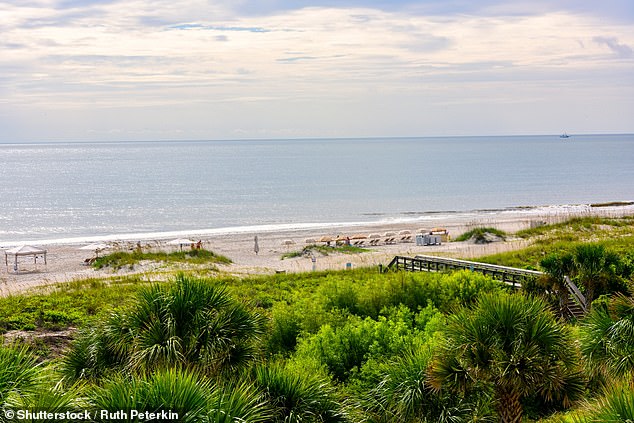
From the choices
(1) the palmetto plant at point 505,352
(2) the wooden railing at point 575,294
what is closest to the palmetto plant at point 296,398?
(1) the palmetto plant at point 505,352

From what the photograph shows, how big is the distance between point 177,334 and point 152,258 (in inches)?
1212

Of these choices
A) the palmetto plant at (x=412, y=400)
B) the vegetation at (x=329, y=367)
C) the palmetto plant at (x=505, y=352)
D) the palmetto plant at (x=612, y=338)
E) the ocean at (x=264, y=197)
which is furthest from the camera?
the ocean at (x=264, y=197)

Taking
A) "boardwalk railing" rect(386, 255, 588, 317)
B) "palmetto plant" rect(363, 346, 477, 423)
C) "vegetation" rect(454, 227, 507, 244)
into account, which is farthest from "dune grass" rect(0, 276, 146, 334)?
"vegetation" rect(454, 227, 507, 244)

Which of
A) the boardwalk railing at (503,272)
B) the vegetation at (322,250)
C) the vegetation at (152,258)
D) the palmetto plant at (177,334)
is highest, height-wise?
the palmetto plant at (177,334)

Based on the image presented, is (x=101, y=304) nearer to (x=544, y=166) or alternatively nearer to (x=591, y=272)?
(x=591, y=272)

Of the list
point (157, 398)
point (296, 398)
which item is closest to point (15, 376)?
point (157, 398)

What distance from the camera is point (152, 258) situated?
134 ft

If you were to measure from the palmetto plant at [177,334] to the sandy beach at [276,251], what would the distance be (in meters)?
20.1

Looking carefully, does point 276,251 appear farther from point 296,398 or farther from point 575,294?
point 296,398

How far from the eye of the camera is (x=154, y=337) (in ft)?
35.4

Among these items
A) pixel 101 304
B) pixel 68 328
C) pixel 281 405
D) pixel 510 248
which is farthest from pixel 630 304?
pixel 510 248

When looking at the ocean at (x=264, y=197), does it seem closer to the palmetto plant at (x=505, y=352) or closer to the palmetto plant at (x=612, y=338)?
the palmetto plant at (x=612, y=338)

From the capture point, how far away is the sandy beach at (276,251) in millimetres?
37281

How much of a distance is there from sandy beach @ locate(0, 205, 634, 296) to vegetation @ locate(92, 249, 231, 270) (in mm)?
896
